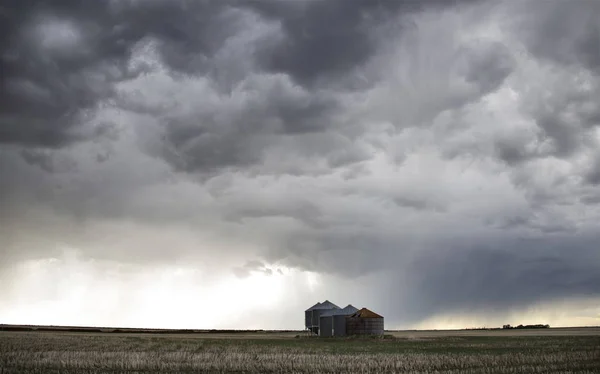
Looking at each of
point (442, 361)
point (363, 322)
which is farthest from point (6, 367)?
point (363, 322)

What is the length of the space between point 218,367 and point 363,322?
66.2 meters

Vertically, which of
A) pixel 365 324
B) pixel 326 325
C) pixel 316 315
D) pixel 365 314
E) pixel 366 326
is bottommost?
pixel 326 325

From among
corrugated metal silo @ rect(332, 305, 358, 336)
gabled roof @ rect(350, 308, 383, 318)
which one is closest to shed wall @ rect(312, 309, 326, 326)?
corrugated metal silo @ rect(332, 305, 358, 336)

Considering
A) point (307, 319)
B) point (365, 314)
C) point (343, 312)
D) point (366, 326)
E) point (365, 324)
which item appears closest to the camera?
point (366, 326)

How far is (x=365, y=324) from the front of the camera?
97.6 meters

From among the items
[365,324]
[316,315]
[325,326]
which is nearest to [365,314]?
[365,324]

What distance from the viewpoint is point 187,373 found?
32062 millimetres

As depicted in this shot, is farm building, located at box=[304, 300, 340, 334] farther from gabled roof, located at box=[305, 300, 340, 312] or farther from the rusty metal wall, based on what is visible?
the rusty metal wall

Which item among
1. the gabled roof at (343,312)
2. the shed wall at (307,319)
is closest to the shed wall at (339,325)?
the gabled roof at (343,312)

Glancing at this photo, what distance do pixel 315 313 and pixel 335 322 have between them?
1457 cm

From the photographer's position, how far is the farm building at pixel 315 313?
11688 cm

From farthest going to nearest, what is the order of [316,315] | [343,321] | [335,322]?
[316,315], [335,322], [343,321]

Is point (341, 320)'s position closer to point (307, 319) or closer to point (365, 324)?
point (365, 324)

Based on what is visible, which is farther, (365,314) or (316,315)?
(316,315)
